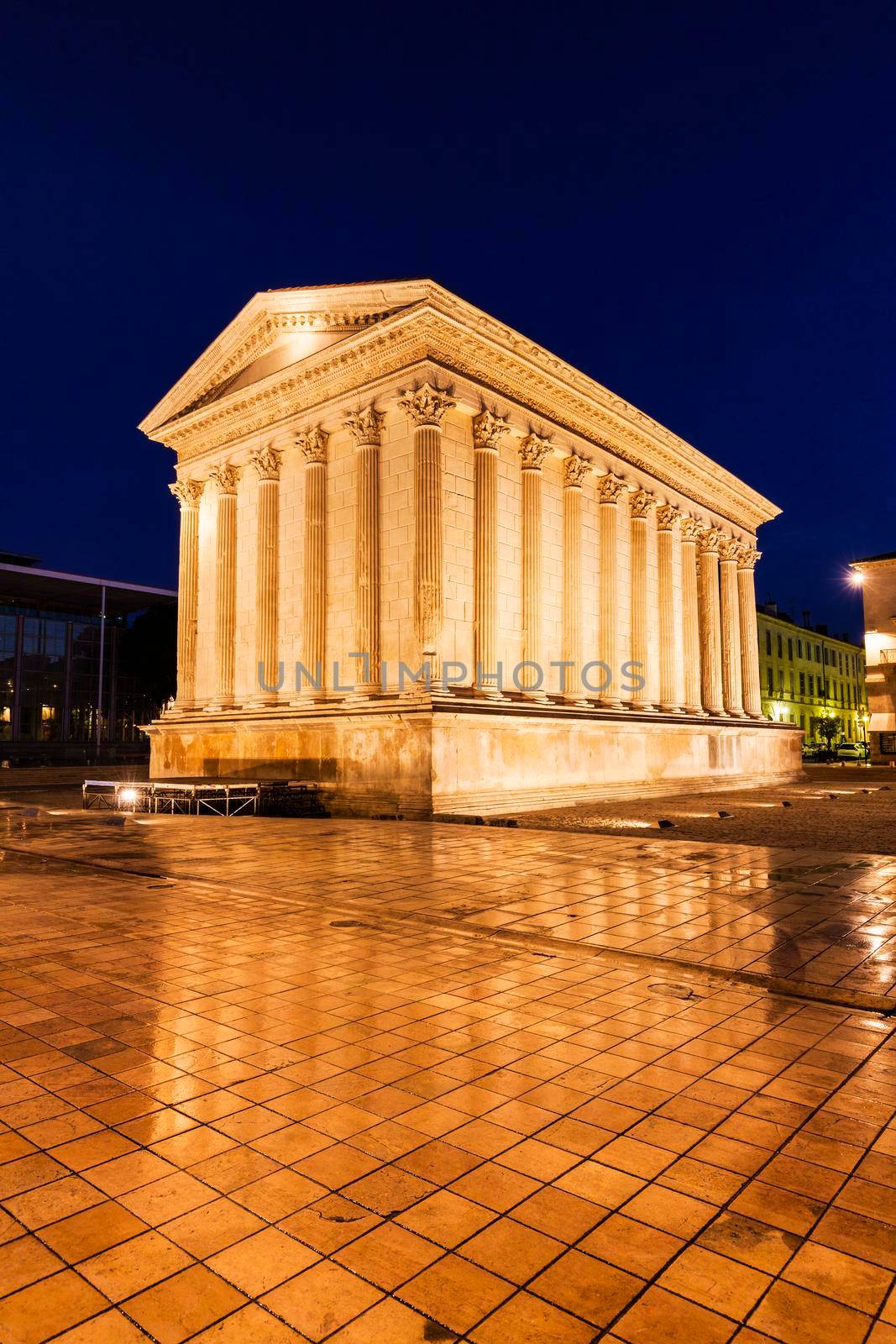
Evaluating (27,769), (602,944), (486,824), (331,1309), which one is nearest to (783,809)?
(486,824)

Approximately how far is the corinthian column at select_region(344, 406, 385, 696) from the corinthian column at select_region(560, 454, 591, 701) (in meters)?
7.88

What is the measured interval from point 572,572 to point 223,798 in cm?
1498

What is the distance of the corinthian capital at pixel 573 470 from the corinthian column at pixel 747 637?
53.9 ft

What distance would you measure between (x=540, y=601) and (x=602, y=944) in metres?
21.6

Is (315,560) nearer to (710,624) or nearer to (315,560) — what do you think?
(315,560)

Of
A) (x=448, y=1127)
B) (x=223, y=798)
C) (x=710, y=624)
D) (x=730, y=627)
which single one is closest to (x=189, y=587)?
(x=223, y=798)

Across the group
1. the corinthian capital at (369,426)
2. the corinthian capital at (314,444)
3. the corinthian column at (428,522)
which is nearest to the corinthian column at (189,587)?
the corinthian capital at (314,444)

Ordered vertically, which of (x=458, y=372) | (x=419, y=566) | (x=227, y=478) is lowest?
(x=419, y=566)

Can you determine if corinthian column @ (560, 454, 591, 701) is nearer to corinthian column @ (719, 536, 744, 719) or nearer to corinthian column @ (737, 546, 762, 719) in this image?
corinthian column @ (719, 536, 744, 719)

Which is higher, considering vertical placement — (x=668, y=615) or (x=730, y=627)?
(x=730, y=627)

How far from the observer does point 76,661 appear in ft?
250

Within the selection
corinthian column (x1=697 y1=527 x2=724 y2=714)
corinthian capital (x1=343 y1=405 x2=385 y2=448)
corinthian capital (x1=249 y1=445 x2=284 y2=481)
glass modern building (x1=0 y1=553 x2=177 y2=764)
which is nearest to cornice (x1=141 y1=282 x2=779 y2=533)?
corinthian capital (x1=249 y1=445 x2=284 y2=481)

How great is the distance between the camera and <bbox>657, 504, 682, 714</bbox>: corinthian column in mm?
37250

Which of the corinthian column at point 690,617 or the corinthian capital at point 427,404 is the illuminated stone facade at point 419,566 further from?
the corinthian column at point 690,617
